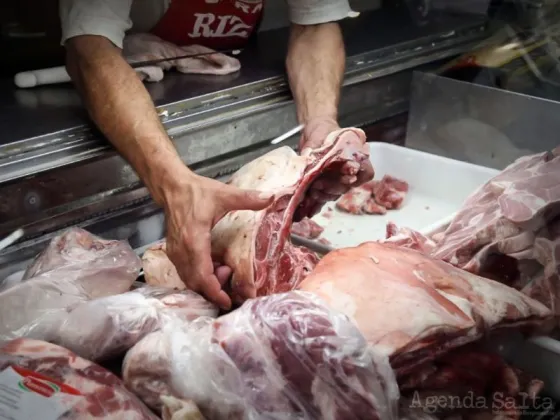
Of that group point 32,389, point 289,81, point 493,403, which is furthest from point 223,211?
point 289,81

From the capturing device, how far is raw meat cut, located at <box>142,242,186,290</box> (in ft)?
5.24

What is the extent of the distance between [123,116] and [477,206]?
3.38 ft

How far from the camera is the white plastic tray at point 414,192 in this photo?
221 centimetres

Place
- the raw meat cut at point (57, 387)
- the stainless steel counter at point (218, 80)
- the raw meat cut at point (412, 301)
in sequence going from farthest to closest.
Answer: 1. the stainless steel counter at point (218, 80)
2. the raw meat cut at point (412, 301)
3. the raw meat cut at point (57, 387)

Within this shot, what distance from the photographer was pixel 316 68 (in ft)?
7.73

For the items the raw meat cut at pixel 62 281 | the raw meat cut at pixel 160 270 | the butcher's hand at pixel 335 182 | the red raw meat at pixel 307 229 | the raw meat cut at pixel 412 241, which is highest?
the butcher's hand at pixel 335 182

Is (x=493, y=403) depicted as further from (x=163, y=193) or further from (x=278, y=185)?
(x=163, y=193)

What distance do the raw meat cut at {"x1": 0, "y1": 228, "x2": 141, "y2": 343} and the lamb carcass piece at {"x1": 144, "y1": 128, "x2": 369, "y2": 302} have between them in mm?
111

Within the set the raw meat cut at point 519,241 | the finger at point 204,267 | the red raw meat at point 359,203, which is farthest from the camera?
the red raw meat at point 359,203

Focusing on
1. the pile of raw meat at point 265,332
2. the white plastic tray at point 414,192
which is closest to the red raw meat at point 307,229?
the white plastic tray at point 414,192

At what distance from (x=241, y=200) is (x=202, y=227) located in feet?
0.35

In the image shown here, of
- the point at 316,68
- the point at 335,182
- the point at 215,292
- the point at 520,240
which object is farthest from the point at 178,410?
the point at 316,68

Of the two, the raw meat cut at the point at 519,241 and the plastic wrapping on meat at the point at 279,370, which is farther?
the raw meat cut at the point at 519,241

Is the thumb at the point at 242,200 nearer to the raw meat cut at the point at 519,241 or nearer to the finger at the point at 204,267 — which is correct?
the finger at the point at 204,267
